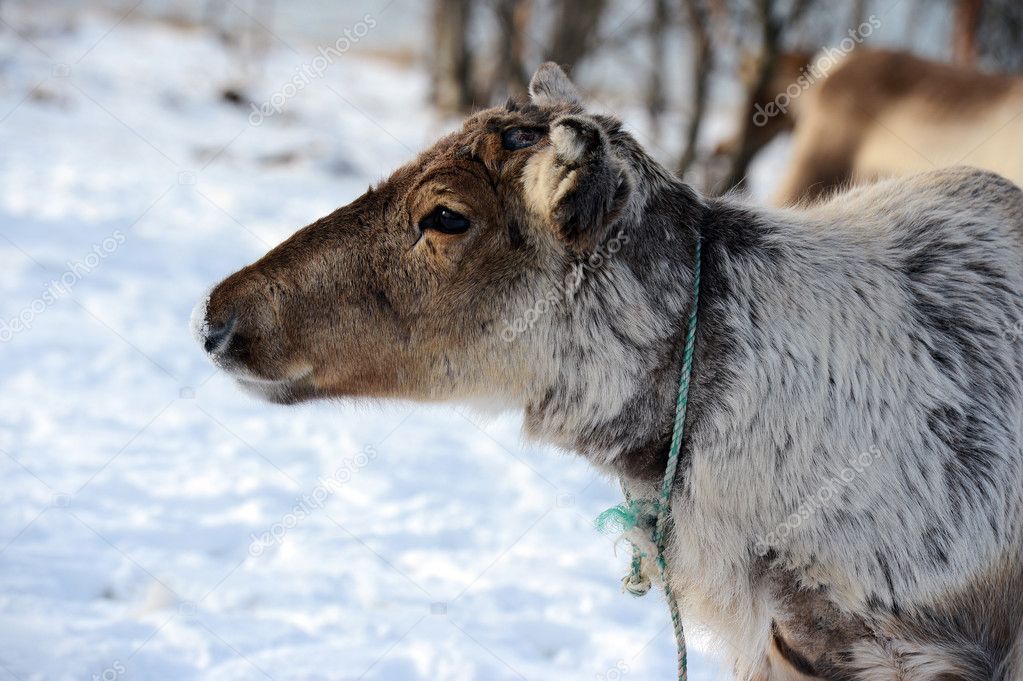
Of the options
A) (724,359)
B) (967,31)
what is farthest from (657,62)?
(724,359)

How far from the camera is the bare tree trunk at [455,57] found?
50.4ft

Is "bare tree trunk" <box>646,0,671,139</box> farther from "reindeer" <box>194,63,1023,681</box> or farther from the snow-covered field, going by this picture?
"reindeer" <box>194,63,1023,681</box>

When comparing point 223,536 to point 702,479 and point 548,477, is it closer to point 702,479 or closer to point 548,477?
point 548,477

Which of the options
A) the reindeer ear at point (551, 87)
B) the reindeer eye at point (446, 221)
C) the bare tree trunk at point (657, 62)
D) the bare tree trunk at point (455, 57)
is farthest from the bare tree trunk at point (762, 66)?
the bare tree trunk at point (455, 57)

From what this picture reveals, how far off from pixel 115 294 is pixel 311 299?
4767 mm

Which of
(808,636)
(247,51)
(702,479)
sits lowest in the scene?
(247,51)

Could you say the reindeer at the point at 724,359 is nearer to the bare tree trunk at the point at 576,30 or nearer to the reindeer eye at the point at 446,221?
the reindeer eye at the point at 446,221

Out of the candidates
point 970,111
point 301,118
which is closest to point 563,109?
point 970,111

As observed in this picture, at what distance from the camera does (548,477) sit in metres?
5.58

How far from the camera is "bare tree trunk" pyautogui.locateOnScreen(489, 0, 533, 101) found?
1316cm

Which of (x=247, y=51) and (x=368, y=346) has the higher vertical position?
(x=368, y=346)

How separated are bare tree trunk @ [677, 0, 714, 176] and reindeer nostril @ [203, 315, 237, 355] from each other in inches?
308

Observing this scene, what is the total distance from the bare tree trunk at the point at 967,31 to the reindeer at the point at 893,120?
3.55m

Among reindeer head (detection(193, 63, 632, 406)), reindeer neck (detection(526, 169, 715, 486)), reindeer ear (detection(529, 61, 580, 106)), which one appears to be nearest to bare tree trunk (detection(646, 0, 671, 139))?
reindeer ear (detection(529, 61, 580, 106))
